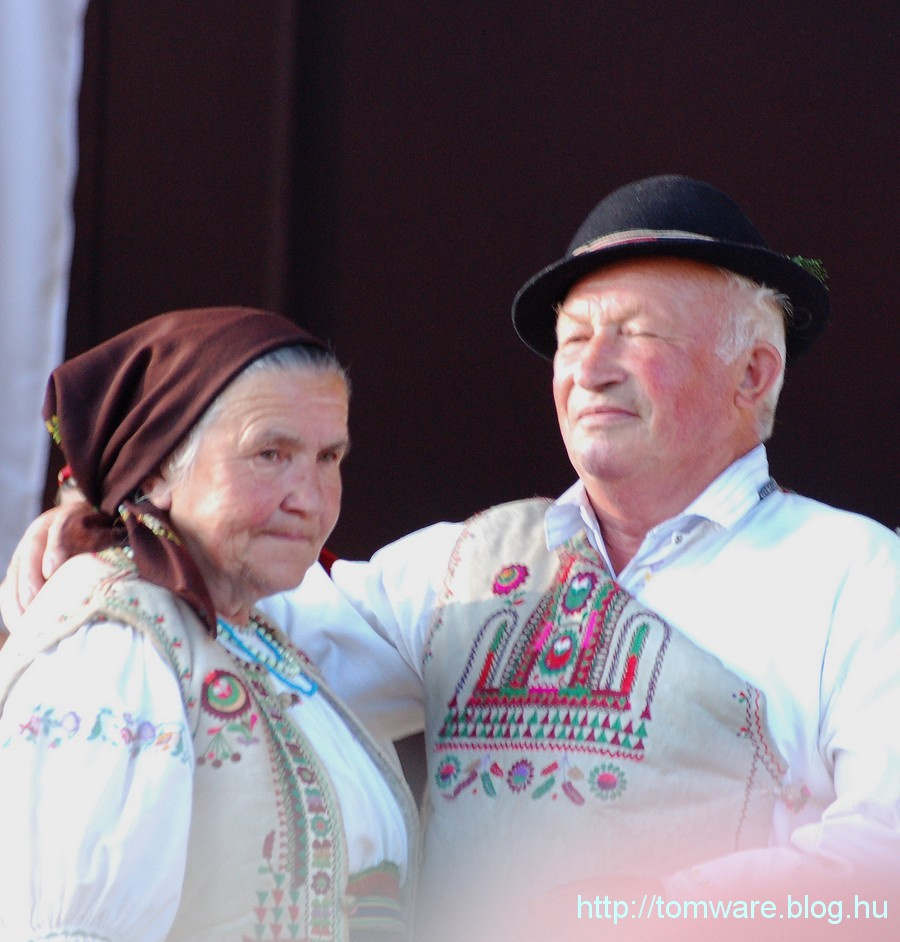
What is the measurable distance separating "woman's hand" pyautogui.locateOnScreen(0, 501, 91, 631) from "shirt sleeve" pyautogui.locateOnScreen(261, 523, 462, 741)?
A: 500 millimetres

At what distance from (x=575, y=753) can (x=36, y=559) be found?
3.24 feet

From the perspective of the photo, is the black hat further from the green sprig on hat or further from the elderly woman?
the elderly woman

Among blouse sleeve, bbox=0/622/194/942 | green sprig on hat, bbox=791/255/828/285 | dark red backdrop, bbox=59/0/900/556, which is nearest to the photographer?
blouse sleeve, bbox=0/622/194/942

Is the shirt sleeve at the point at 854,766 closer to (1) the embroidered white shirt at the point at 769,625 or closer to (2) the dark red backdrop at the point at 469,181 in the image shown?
(1) the embroidered white shirt at the point at 769,625

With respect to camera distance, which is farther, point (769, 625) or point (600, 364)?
point (600, 364)

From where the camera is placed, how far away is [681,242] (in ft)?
8.06

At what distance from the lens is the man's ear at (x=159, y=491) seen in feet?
7.06

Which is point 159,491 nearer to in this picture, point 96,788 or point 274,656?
point 274,656

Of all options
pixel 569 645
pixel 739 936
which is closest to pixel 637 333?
pixel 569 645

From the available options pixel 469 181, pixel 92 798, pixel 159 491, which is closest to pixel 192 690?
pixel 92 798

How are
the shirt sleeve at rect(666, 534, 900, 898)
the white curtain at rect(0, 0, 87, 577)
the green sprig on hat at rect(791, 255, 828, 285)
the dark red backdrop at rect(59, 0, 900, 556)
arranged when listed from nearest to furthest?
1. the shirt sleeve at rect(666, 534, 900, 898)
2. the green sprig on hat at rect(791, 255, 828, 285)
3. the white curtain at rect(0, 0, 87, 577)
4. the dark red backdrop at rect(59, 0, 900, 556)

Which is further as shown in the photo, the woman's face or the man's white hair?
the man's white hair

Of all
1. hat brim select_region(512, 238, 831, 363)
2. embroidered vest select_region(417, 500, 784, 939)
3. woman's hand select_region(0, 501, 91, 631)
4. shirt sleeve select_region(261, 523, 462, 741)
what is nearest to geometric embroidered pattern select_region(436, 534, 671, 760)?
embroidered vest select_region(417, 500, 784, 939)

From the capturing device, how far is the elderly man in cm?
219
